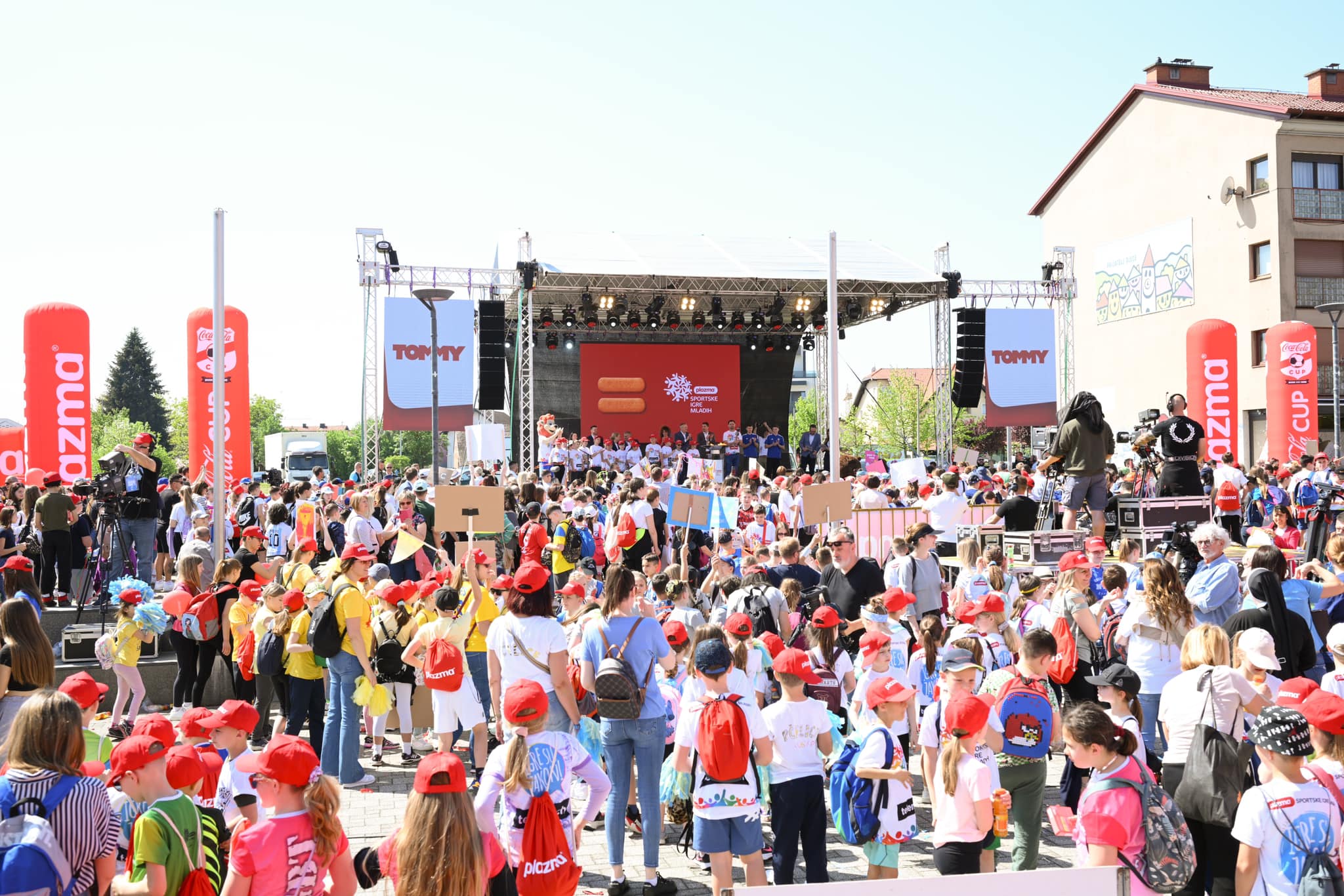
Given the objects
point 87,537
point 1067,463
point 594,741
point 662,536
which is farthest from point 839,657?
point 87,537

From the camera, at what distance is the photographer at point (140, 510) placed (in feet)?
39.0

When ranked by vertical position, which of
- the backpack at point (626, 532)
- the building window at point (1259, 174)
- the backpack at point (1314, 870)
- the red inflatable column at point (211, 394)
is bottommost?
the backpack at point (1314, 870)

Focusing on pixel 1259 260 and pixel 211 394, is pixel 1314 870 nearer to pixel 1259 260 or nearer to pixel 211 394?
pixel 211 394

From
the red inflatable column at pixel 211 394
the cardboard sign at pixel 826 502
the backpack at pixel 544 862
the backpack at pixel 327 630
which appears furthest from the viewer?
the red inflatable column at pixel 211 394

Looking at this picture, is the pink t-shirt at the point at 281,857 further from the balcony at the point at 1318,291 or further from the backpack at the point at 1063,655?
the balcony at the point at 1318,291

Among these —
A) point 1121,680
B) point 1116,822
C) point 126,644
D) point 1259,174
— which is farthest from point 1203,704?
point 1259,174

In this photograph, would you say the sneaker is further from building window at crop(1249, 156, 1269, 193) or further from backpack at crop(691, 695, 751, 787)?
building window at crop(1249, 156, 1269, 193)

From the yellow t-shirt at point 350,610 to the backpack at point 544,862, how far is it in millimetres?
3292

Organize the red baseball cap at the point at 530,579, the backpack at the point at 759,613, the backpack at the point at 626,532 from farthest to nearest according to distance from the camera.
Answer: the backpack at the point at 626,532, the backpack at the point at 759,613, the red baseball cap at the point at 530,579

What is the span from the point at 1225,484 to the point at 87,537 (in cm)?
1297

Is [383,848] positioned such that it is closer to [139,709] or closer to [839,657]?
[839,657]

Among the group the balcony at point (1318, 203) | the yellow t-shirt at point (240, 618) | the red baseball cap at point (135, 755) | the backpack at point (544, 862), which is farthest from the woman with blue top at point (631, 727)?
the balcony at point (1318, 203)

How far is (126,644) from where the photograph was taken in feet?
27.5

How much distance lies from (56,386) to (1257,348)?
3174 cm
